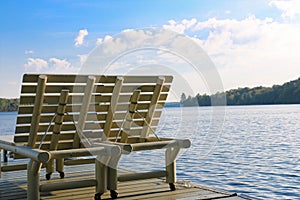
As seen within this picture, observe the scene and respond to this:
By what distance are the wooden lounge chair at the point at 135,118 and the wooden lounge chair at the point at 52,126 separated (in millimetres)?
174

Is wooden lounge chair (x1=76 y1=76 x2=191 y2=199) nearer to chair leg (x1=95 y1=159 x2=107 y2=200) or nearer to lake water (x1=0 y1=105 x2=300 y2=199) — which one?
chair leg (x1=95 y1=159 x2=107 y2=200)

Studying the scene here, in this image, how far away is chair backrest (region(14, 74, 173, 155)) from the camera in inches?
197

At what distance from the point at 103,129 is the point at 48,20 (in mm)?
20572

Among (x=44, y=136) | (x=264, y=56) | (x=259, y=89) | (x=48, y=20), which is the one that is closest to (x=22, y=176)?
(x=44, y=136)

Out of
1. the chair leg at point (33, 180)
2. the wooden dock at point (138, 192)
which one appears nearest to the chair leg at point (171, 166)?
the wooden dock at point (138, 192)

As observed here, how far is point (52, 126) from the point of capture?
5.45 m

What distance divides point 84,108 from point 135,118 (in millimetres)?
870

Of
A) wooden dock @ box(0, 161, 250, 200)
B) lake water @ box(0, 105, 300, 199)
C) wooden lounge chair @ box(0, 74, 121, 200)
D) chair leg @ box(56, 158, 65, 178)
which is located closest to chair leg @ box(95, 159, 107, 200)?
wooden lounge chair @ box(0, 74, 121, 200)

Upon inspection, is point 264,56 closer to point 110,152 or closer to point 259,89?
point 259,89

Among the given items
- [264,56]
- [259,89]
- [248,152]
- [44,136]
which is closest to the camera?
[44,136]

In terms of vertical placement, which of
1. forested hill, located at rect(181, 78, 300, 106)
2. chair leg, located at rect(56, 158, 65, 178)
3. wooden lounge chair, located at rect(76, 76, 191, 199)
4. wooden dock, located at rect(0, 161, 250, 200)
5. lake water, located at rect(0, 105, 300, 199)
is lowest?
lake water, located at rect(0, 105, 300, 199)

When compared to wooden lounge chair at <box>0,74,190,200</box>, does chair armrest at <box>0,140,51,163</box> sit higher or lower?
lower

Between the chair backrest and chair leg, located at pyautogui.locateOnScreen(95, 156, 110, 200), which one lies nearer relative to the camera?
chair leg, located at pyautogui.locateOnScreen(95, 156, 110, 200)

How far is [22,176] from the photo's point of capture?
664 cm
